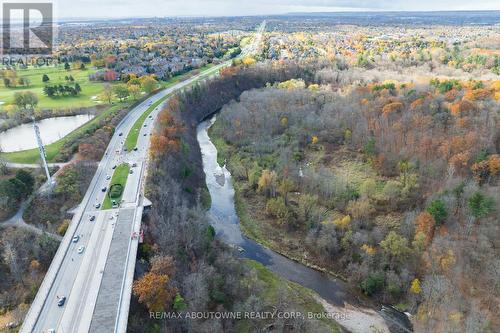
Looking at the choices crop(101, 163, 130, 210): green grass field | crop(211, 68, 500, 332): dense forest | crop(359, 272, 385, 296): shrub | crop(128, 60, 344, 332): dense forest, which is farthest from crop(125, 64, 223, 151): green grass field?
crop(359, 272, 385, 296): shrub

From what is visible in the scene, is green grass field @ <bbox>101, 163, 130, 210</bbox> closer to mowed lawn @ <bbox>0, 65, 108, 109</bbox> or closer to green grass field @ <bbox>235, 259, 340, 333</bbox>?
green grass field @ <bbox>235, 259, 340, 333</bbox>

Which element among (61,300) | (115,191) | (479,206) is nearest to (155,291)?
(61,300)

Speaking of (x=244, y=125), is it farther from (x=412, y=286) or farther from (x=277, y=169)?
(x=412, y=286)

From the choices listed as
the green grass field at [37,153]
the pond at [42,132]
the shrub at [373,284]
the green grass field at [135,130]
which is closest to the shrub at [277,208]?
the shrub at [373,284]

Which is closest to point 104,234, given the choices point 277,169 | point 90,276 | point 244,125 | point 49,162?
point 90,276

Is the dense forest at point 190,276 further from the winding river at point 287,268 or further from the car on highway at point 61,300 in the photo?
the car on highway at point 61,300
